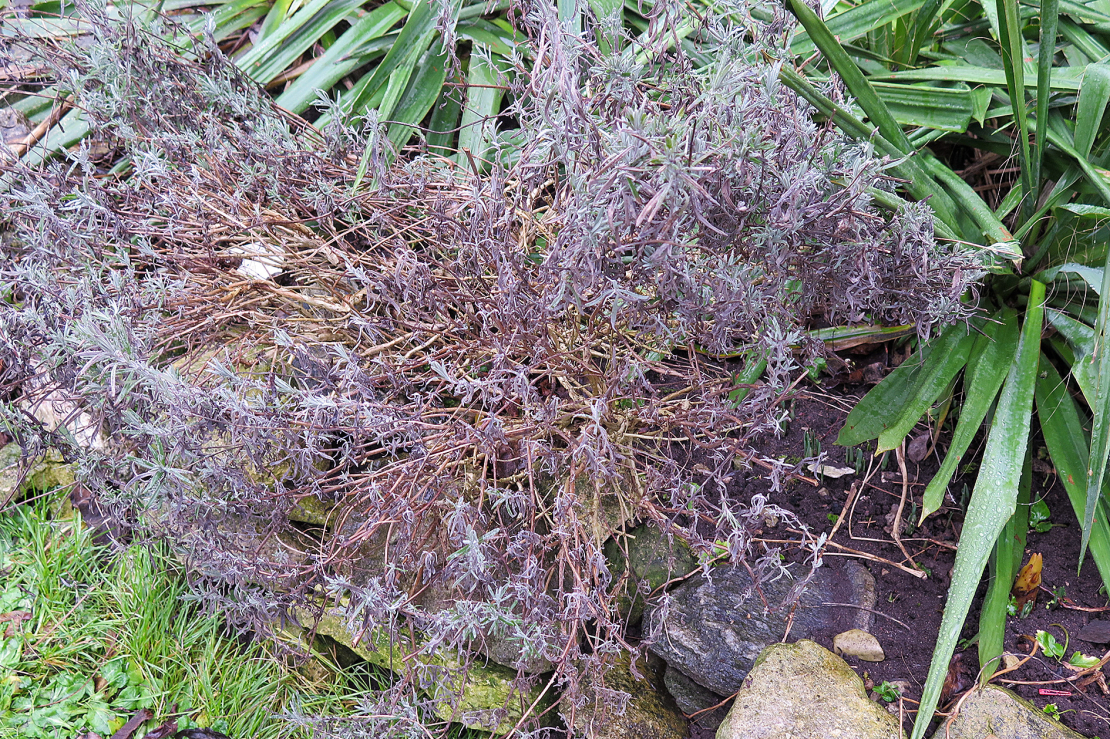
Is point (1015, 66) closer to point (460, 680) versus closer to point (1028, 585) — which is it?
point (1028, 585)

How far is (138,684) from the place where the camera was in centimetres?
215

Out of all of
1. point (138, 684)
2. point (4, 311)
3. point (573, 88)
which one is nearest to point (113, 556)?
point (138, 684)

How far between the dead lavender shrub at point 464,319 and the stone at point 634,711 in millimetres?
100

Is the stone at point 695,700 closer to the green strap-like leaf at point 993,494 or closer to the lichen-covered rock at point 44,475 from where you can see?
the green strap-like leaf at point 993,494

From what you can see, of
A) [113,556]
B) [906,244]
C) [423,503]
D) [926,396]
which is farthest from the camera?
[113,556]

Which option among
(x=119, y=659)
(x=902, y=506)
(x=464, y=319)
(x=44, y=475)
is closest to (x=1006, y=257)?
(x=902, y=506)

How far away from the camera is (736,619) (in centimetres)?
185

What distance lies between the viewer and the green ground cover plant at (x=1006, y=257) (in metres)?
1.58

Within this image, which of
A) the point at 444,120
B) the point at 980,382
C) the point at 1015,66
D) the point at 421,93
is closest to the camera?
the point at 1015,66

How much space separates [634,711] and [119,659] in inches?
59.5

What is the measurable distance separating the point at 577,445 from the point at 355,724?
2.71 feet

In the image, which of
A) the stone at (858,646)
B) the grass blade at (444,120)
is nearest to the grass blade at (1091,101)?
the stone at (858,646)

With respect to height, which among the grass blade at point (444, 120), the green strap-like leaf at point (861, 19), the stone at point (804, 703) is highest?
the green strap-like leaf at point (861, 19)

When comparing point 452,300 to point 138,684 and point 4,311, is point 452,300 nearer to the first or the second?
point 4,311
